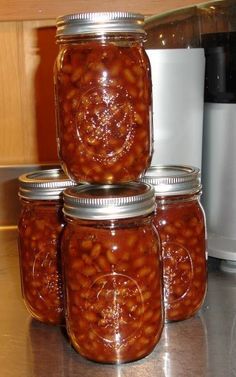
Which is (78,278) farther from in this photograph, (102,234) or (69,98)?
(69,98)

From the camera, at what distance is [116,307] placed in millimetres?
553

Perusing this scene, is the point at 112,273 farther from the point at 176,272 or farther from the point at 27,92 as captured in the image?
the point at 27,92

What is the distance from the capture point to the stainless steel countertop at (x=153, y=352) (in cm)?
57

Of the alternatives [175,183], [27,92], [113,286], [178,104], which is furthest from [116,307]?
[27,92]

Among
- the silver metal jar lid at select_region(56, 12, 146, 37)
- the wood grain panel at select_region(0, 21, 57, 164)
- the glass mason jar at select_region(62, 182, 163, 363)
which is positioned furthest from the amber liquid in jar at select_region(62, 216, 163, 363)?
the wood grain panel at select_region(0, 21, 57, 164)

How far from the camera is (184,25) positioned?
82cm

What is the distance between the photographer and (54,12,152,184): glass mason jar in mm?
554

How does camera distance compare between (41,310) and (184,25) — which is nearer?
(41,310)

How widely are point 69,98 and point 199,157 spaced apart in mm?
269

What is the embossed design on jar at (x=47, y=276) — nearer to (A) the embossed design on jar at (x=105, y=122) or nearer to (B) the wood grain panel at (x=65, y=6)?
(A) the embossed design on jar at (x=105, y=122)

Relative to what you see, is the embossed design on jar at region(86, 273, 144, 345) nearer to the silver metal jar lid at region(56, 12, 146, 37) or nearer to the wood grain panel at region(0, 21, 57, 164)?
the silver metal jar lid at region(56, 12, 146, 37)

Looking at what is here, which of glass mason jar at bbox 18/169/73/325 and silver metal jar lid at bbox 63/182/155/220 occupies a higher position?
silver metal jar lid at bbox 63/182/155/220

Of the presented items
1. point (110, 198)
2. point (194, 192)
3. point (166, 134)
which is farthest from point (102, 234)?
point (166, 134)

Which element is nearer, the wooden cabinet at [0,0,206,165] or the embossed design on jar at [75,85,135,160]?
the embossed design on jar at [75,85,135,160]
